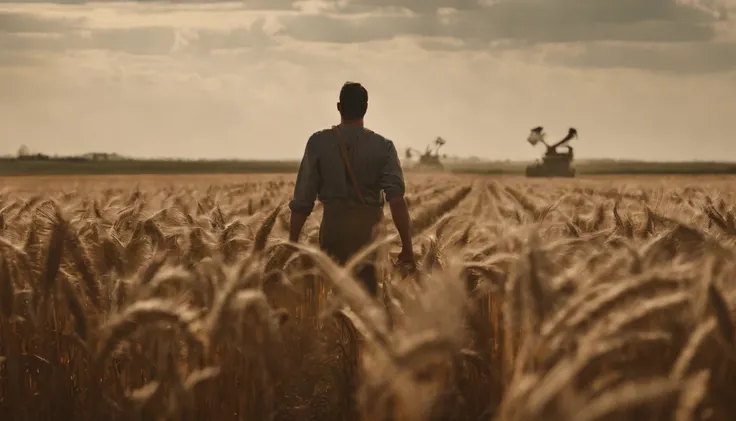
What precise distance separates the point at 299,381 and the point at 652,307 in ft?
4.40

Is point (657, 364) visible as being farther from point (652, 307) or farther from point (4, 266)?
point (4, 266)

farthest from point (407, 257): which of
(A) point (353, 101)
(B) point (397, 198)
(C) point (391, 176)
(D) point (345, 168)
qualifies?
(A) point (353, 101)

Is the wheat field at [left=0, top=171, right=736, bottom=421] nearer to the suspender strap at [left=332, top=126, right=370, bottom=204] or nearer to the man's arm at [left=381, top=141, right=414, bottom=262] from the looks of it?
the man's arm at [left=381, top=141, right=414, bottom=262]

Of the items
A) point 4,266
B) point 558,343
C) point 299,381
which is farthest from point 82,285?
point 558,343

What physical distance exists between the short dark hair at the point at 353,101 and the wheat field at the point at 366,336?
895 mm

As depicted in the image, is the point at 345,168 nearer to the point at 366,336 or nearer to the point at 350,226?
the point at 350,226

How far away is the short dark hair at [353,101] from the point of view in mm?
4785

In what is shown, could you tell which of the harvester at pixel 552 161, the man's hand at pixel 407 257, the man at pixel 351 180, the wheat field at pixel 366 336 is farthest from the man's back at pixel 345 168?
the harvester at pixel 552 161

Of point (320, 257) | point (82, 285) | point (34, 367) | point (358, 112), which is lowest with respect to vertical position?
point (34, 367)

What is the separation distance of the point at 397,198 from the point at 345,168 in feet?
1.18

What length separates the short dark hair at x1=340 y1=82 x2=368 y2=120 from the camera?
4785 millimetres

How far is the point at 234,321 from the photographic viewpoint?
2434mm

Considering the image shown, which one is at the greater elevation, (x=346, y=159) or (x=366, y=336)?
(x=346, y=159)

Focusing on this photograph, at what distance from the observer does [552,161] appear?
51438mm
